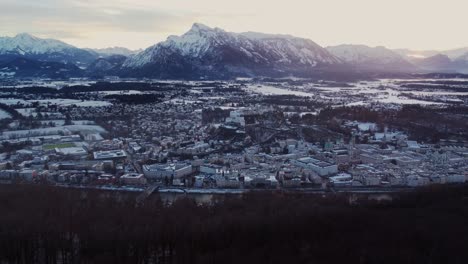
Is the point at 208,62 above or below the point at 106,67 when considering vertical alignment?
above

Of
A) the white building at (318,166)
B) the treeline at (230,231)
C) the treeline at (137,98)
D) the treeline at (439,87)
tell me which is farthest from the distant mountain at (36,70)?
the treeline at (230,231)

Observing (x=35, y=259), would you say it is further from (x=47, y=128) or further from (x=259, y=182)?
(x=47, y=128)

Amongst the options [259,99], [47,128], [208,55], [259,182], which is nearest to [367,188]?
[259,182]

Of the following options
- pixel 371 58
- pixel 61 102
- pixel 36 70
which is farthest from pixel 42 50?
pixel 61 102

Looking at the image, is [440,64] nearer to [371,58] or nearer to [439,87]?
[371,58]

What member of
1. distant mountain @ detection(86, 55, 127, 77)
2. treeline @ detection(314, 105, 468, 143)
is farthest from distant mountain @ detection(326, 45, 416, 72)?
treeline @ detection(314, 105, 468, 143)

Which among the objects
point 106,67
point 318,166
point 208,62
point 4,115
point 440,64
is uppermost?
point 440,64

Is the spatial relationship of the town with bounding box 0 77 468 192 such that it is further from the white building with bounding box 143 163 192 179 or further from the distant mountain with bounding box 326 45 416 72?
the distant mountain with bounding box 326 45 416 72

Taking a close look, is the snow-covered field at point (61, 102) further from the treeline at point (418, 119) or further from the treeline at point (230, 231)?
the treeline at point (230, 231)
